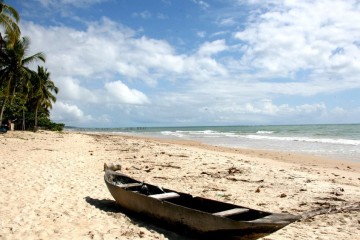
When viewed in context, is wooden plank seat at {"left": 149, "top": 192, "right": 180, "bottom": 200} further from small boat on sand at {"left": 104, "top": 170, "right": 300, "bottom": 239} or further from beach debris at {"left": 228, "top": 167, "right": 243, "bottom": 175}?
beach debris at {"left": 228, "top": 167, "right": 243, "bottom": 175}

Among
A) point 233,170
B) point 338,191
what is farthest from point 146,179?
point 338,191

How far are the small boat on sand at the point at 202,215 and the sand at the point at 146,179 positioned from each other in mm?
279

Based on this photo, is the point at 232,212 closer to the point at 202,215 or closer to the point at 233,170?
the point at 202,215

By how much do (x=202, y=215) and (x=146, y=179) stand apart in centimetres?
597

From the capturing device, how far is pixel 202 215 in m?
5.31

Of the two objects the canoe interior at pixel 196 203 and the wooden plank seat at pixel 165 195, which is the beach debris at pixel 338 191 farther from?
the wooden plank seat at pixel 165 195

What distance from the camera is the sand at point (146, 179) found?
Result: 19.8 feet

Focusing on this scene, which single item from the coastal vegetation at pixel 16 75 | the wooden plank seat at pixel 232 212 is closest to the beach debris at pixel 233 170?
the wooden plank seat at pixel 232 212

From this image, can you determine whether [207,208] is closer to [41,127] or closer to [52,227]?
[52,227]

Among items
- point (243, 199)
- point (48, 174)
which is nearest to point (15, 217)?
point (48, 174)

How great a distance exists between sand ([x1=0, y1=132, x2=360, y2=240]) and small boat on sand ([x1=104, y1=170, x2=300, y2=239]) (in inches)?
11.0

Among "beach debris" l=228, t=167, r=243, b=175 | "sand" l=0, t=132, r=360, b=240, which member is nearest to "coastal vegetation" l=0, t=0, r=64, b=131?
"sand" l=0, t=132, r=360, b=240

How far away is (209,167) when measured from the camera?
1327 centimetres

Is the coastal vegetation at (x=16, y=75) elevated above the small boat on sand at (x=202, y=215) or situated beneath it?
elevated above
